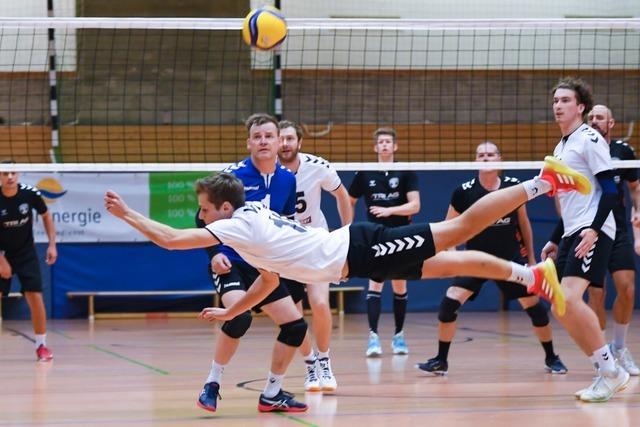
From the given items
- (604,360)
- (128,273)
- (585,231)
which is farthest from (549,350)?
(128,273)

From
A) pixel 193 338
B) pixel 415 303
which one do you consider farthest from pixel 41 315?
pixel 415 303

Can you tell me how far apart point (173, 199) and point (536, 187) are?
10199mm

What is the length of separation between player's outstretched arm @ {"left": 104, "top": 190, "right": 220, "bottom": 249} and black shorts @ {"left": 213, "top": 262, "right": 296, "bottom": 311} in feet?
3.32

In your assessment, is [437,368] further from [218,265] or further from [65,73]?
[65,73]

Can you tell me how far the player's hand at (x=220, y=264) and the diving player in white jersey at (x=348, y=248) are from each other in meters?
0.44

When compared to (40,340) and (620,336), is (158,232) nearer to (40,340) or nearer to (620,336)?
(620,336)

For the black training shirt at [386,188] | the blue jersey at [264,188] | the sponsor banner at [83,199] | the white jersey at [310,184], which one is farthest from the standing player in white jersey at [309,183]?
the sponsor banner at [83,199]

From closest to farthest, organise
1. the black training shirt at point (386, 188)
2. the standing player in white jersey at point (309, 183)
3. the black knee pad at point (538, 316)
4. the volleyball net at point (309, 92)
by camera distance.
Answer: the standing player in white jersey at point (309, 183)
the black knee pad at point (538, 316)
the black training shirt at point (386, 188)
the volleyball net at point (309, 92)

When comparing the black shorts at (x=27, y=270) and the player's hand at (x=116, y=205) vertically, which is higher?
the player's hand at (x=116, y=205)

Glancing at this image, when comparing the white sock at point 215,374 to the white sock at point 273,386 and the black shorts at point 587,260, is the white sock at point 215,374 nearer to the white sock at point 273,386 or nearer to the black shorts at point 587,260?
the white sock at point 273,386

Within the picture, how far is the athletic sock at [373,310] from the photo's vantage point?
969 cm

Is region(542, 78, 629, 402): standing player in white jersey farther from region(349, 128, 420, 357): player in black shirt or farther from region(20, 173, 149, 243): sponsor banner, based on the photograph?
region(20, 173, 149, 243): sponsor banner

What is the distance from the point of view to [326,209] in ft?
51.2

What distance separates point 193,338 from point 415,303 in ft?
16.8
